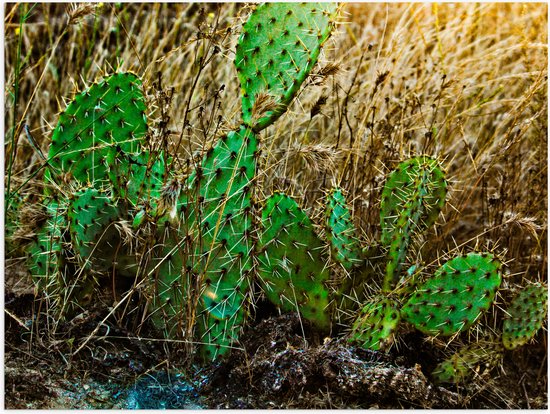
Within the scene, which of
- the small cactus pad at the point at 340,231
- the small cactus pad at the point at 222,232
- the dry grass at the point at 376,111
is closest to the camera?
the small cactus pad at the point at 222,232

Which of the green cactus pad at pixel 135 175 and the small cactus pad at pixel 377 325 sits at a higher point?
the green cactus pad at pixel 135 175

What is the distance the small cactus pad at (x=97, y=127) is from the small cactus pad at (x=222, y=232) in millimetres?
309

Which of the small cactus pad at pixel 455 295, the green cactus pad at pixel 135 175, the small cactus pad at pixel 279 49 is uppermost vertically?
the small cactus pad at pixel 279 49

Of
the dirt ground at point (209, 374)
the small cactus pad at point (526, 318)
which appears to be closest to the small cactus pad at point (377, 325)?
the dirt ground at point (209, 374)

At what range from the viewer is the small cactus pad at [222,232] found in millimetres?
1758

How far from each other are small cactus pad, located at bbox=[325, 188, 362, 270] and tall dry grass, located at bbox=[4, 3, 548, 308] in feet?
0.33

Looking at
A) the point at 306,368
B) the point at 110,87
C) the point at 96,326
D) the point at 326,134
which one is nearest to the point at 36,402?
the point at 96,326

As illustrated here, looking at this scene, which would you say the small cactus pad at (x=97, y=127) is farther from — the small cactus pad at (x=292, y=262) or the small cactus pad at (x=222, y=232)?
the small cactus pad at (x=292, y=262)

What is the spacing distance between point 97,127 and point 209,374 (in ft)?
2.40

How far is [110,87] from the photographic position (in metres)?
1.98

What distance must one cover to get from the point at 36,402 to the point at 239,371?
0.48m

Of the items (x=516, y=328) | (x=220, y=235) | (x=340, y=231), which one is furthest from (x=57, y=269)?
(x=516, y=328)

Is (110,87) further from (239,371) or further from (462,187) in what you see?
(462,187)

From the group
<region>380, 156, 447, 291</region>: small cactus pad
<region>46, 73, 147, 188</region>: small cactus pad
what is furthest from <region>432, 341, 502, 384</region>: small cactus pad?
<region>46, 73, 147, 188</region>: small cactus pad
